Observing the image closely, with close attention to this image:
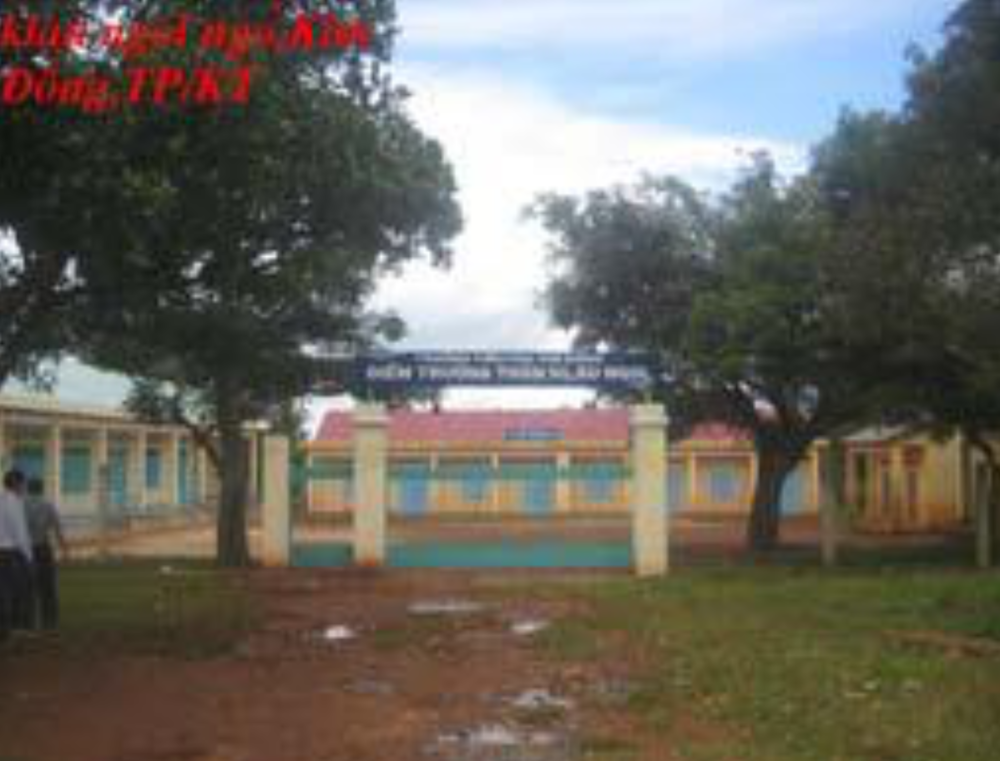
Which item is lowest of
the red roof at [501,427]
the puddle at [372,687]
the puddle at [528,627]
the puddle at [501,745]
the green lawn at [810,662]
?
the puddle at [501,745]

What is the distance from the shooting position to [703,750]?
32.2 ft

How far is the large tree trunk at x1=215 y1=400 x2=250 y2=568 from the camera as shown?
27.9 metres

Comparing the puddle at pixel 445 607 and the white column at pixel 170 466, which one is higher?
the white column at pixel 170 466

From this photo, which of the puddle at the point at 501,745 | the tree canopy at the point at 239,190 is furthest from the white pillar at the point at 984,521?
the puddle at the point at 501,745

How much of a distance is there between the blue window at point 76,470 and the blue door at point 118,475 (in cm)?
86

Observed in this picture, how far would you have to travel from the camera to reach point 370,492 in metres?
26.8

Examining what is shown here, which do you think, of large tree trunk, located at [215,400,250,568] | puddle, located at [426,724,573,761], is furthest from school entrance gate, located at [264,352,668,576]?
puddle, located at [426,724,573,761]

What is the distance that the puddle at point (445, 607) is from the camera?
19453mm

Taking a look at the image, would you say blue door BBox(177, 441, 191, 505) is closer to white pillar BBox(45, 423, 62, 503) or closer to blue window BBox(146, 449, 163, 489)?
blue window BBox(146, 449, 163, 489)

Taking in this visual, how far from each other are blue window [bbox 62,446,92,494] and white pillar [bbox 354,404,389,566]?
19.1 meters

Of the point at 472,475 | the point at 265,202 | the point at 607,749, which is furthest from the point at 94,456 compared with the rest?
the point at 607,749

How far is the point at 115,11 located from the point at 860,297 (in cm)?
1428

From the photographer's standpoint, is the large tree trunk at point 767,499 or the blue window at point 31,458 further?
the blue window at point 31,458

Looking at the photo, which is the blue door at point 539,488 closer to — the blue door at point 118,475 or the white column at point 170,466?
the blue door at point 118,475
